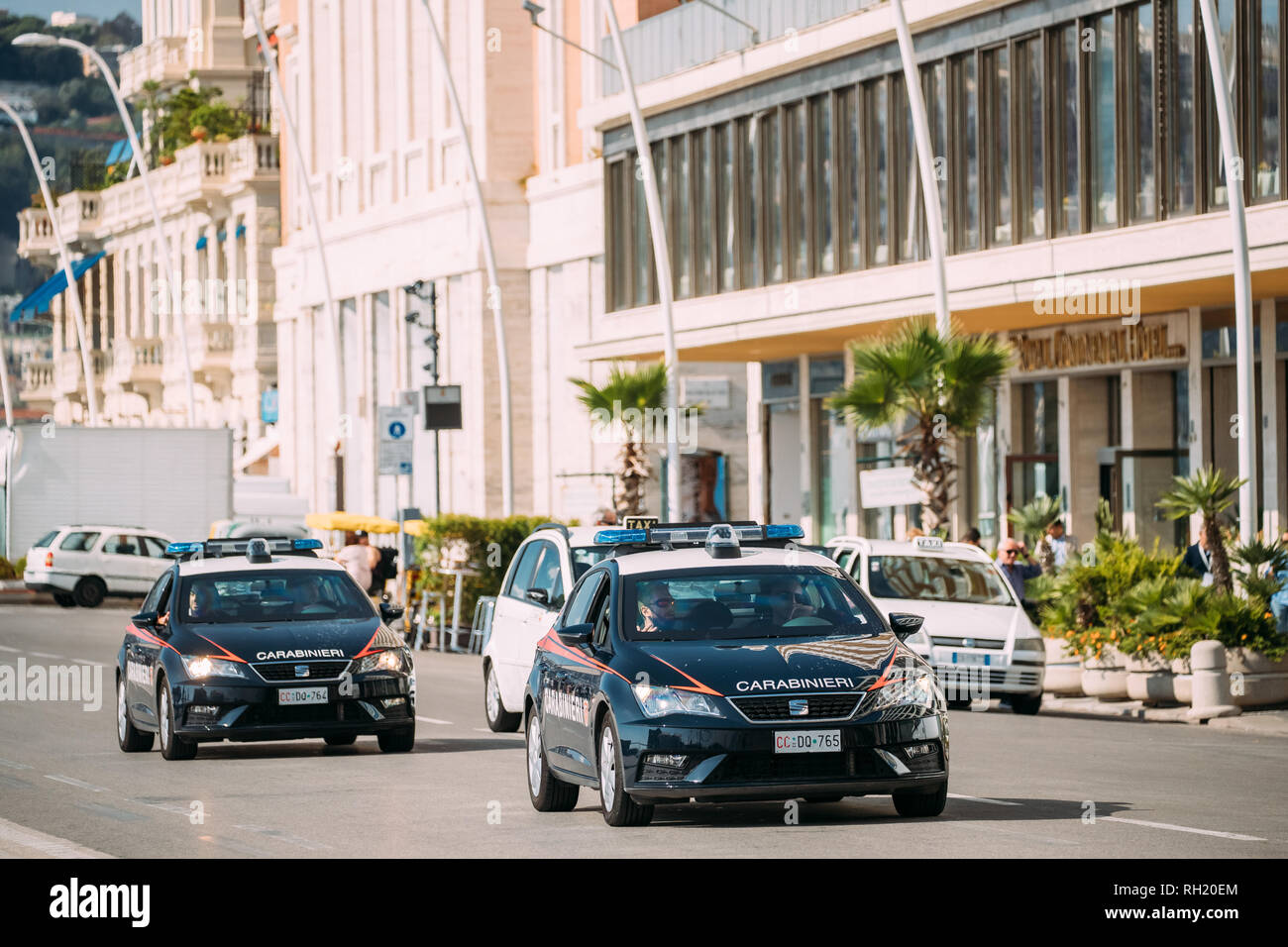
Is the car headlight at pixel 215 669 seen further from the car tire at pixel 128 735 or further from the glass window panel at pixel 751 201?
the glass window panel at pixel 751 201

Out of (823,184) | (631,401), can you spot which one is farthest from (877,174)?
(631,401)

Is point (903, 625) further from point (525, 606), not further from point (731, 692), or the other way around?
point (525, 606)

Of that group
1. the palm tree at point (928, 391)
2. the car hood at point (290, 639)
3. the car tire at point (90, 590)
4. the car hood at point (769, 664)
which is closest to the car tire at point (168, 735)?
the car hood at point (290, 639)

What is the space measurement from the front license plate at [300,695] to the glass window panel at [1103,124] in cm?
1736

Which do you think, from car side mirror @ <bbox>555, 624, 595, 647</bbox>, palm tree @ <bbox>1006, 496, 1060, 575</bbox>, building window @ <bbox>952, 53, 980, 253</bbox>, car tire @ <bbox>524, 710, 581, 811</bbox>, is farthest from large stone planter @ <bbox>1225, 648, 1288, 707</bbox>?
building window @ <bbox>952, 53, 980, 253</bbox>

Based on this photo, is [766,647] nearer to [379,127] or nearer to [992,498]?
[992,498]

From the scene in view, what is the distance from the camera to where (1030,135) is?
34.1 meters

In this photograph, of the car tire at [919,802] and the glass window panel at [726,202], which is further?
the glass window panel at [726,202]

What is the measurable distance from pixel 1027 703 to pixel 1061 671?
1516 millimetres

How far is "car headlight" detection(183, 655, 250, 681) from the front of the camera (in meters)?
17.7

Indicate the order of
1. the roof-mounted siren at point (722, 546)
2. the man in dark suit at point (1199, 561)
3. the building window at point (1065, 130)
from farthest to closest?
the building window at point (1065, 130) < the man in dark suit at point (1199, 561) < the roof-mounted siren at point (722, 546)

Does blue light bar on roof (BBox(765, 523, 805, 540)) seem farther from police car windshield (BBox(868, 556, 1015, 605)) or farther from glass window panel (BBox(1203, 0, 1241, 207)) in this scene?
glass window panel (BBox(1203, 0, 1241, 207))

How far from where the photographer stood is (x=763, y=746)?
1223 cm

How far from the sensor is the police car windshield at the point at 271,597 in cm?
1869
